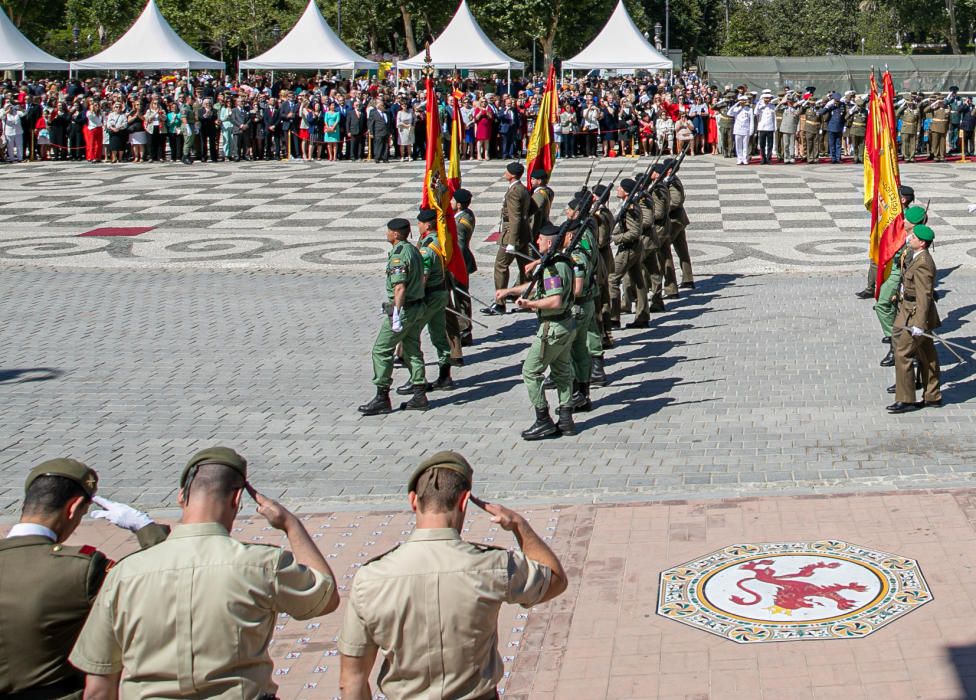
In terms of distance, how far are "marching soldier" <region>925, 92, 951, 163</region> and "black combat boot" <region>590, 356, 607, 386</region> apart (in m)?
20.6

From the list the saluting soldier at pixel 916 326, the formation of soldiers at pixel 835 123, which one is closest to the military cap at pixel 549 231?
the saluting soldier at pixel 916 326

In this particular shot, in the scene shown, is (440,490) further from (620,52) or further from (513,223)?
(620,52)

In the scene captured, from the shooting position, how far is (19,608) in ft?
13.7

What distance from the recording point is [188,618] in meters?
3.97

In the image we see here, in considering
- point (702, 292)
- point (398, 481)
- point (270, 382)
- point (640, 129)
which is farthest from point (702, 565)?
point (640, 129)

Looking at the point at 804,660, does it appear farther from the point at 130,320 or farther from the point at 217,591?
the point at 130,320

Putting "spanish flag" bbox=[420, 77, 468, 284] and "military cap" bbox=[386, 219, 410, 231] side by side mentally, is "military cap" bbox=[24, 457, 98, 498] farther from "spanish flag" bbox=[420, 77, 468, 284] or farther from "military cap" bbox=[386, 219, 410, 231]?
"spanish flag" bbox=[420, 77, 468, 284]

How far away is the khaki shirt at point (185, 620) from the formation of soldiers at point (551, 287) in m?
6.40

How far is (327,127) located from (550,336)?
916 inches

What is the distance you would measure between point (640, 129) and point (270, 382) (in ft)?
71.5

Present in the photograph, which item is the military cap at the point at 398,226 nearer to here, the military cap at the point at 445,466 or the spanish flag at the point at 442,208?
the spanish flag at the point at 442,208

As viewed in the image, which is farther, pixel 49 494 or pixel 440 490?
pixel 49 494

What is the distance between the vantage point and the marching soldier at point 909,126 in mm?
30125

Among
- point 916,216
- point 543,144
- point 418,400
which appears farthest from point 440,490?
point 543,144
